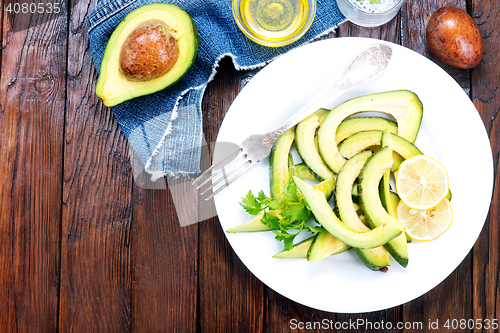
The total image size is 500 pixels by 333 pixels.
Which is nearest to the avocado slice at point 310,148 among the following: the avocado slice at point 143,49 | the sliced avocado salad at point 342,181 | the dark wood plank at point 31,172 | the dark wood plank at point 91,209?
the sliced avocado salad at point 342,181

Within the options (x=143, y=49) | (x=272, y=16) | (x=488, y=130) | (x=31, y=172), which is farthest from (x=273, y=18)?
(x=31, y=172)

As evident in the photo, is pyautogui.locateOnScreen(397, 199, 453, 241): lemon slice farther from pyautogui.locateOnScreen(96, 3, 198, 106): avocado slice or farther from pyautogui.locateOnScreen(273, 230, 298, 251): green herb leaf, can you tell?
pyautogui.locateOnScreen(96, 3, 198, 106): avocado slice

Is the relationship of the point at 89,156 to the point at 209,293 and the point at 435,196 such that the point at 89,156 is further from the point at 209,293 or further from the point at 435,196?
the point at 435,196

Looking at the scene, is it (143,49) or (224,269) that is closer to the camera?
(143,49)

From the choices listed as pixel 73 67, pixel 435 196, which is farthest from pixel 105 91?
pixel 435 196

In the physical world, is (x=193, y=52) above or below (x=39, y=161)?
above

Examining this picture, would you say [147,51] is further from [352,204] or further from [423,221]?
[423,221]
